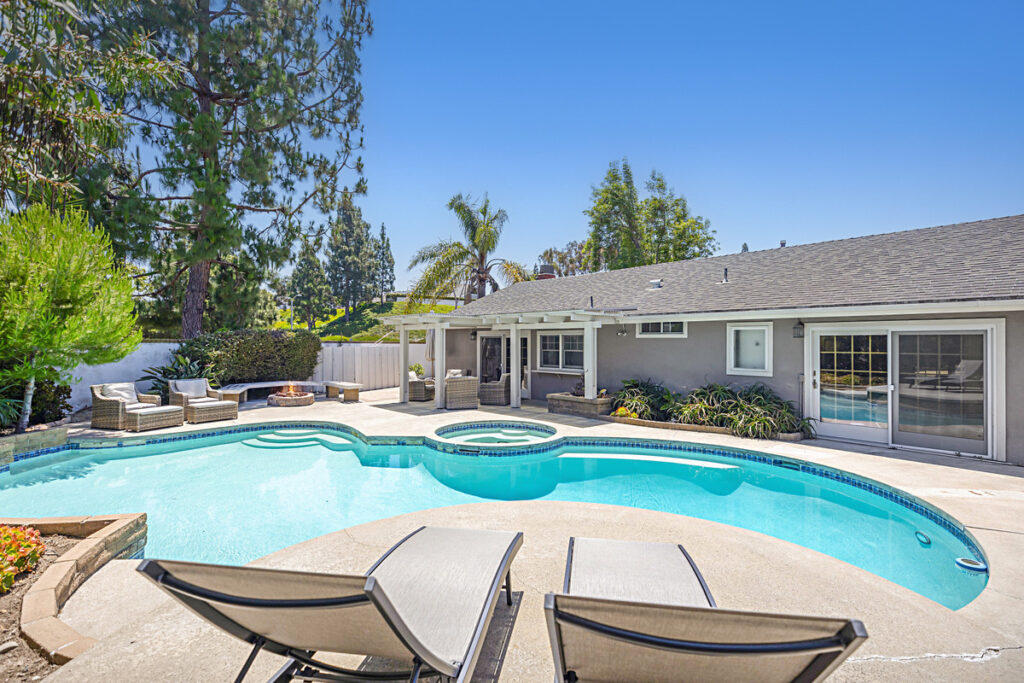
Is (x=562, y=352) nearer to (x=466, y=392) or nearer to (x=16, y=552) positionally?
(x=466, y=392)

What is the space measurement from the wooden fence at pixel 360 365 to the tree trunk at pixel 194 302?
399 cm

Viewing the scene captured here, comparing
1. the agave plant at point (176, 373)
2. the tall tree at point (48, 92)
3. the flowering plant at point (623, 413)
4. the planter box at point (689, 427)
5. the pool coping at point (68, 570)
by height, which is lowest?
the pool coping at point (68, 570)

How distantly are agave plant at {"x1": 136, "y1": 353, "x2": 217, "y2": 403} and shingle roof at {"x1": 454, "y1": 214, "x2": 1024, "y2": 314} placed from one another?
1084 centimetres

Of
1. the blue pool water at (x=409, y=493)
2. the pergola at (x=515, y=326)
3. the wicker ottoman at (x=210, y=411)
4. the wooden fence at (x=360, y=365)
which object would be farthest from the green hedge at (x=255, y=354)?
the blue pool water at (x=409, y=493)

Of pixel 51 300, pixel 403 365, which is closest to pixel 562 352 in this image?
pixel 403 365

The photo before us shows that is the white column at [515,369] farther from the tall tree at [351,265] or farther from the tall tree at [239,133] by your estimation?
the tall tree at [351,265]

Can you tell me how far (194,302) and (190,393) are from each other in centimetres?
523

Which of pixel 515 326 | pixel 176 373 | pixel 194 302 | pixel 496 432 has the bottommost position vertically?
pixel 496 432

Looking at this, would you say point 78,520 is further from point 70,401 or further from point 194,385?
point 70,401

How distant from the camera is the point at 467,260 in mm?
22766

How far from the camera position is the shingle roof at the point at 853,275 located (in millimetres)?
8000

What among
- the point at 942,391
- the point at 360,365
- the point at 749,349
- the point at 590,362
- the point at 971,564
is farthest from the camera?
the point at 360,365

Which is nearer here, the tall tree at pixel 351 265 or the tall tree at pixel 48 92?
the tall tree at pixel 48 92

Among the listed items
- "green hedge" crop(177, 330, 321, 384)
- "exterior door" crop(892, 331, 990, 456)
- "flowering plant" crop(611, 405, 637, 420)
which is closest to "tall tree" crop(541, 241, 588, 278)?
"green hedge" crop(177, 330, 321, 384)
